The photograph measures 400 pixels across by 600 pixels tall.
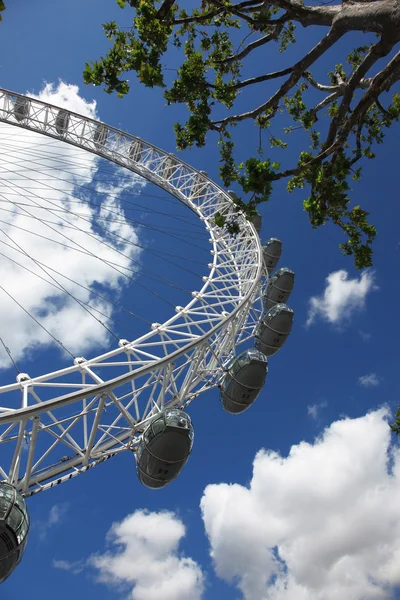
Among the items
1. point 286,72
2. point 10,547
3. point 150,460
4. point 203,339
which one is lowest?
point 10,547

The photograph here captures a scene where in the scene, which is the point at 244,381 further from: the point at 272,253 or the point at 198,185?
the point at 198,185

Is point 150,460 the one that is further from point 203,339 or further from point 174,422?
point 203,339

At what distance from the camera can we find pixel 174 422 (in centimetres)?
1085

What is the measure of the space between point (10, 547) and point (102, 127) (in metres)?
27.0

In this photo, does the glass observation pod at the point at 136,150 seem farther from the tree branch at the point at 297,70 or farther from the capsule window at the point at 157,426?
the capsule window at the point at 157,426

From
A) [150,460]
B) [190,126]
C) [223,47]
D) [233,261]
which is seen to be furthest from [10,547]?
[233,261]

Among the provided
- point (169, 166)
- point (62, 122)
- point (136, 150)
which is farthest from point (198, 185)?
point (62, 122)

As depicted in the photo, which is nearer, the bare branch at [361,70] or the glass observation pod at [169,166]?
the bare branch at [361,70]

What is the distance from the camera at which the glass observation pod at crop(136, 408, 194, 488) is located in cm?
1062

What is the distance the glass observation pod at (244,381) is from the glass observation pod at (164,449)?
3610 mm

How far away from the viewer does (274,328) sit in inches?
720

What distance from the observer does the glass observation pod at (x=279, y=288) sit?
22.2 meters

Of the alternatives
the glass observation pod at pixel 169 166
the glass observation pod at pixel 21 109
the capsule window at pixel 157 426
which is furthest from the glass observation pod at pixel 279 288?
the glass observation pod at pixel 21 109

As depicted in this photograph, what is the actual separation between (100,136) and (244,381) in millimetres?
22096
